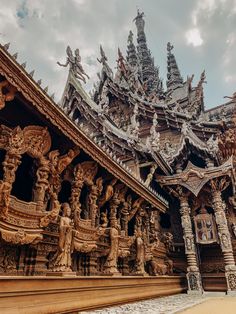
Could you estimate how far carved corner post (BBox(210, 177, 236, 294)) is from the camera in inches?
371

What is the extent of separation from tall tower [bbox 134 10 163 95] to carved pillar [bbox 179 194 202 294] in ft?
64.5

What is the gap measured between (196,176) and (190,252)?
2.98 m

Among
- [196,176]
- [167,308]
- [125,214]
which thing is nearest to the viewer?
[167,308]

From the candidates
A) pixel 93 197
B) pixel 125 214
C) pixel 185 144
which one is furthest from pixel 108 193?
pixel 185 144

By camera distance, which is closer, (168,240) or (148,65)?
(168,240)

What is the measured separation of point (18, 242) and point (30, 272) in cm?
→ 81

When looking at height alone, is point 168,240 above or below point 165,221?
below

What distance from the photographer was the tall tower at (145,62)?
1230 inches

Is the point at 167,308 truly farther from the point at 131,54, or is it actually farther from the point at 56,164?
the point at 131,54

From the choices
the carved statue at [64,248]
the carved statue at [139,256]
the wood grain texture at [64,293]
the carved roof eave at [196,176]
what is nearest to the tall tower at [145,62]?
the carved roof eave at [196,176]

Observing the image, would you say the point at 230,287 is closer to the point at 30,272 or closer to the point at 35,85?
the point at 30,272

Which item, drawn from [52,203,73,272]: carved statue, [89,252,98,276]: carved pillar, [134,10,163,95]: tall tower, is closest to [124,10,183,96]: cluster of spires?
[134,10,163,95]: tall tower

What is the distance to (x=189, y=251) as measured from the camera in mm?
10188

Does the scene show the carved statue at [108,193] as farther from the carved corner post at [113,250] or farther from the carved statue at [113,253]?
the carved statue at [113,253]
